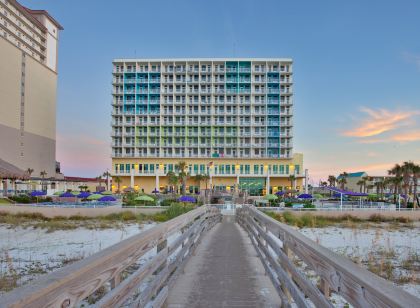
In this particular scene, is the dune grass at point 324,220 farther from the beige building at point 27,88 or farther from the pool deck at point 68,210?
the beige building at point 27,88

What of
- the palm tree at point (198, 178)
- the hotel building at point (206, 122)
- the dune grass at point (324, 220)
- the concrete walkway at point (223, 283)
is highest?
the hotel building at point (206, 122)

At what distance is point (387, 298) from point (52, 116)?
113228mm

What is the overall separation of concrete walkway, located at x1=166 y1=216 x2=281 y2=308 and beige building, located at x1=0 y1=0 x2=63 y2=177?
87909 mm

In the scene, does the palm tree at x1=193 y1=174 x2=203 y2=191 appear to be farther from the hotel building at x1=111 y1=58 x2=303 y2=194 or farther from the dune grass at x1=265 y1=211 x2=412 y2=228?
the dune grass at x1=265 y1=211 x2=412 y2=228

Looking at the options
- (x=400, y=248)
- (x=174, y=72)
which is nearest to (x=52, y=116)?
(x=174, y=72)

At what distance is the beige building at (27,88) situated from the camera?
285 feet

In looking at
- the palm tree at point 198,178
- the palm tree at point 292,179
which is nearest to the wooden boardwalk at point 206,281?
A: the palm tree at point 198,178

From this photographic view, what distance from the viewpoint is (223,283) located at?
21.0 feet

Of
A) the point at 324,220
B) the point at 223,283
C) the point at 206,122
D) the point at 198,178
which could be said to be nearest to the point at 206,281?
the point at 223,283

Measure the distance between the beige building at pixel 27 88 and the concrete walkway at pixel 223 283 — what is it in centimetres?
8791

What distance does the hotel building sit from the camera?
3285 inches

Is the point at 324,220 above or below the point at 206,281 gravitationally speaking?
below

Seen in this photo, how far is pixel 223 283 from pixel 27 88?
101m

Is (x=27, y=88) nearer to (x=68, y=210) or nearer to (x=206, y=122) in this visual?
(x=206, y=122)
